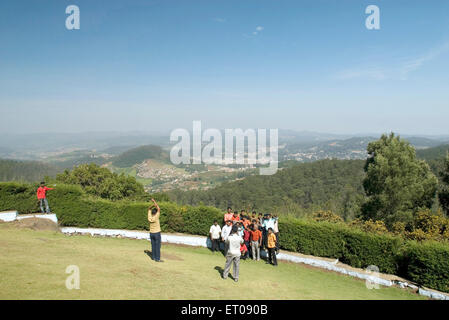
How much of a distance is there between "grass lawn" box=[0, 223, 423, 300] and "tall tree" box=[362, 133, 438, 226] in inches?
836

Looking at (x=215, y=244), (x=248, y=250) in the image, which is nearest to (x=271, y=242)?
(x=248, y=250)

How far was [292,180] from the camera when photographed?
362 ft

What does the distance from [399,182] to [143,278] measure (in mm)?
29100

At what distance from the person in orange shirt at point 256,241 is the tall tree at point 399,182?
72.6 feet

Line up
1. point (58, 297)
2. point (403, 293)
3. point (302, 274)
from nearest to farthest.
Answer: point (58, 297), point (403, 293), point (302, 274)

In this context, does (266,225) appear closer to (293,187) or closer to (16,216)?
(16,216)

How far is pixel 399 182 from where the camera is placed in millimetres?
28703

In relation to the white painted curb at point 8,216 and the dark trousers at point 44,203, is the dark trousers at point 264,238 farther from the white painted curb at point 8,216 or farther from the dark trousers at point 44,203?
the white painted curb at point 8,216

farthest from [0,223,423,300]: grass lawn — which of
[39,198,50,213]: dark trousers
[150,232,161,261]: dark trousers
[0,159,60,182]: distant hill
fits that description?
[0,159,60,182]: distant hill

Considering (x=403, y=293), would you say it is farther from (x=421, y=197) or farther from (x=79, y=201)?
(x=421, y=197)

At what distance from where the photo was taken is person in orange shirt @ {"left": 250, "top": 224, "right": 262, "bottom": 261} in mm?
12805

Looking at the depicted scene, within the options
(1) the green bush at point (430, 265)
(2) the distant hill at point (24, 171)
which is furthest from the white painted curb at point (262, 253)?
(2) the distant hill at point (24, 171)
